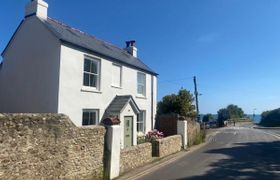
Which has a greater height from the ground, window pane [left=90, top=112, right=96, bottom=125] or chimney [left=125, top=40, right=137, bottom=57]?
chimney [left=125, top=40, right=137, bottom=57]

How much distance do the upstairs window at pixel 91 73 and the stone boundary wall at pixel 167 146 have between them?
16.1 feet

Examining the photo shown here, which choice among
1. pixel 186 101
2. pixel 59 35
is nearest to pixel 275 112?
pixel 186 101

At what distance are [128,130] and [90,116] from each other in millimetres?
3107

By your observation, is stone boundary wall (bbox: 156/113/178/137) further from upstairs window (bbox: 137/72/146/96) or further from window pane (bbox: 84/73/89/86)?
window pane (bbox: 84/73/89/86)

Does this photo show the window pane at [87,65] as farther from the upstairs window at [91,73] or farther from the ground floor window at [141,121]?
the ground floor window at [141,121]

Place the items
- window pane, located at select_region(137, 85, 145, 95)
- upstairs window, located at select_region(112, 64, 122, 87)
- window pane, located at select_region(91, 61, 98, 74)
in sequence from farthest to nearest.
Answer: window pane, located at select_region(137, 85, 145, 95), upstairs window, located at select_region(112, 64, 122, 87), window pane, located at select_region(91, 61, 98, 74)

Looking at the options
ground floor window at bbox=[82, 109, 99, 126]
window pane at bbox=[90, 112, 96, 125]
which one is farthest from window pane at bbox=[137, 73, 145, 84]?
window pane at bbox=[90, 112, 96, 125]

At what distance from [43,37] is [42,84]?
99.6 inches

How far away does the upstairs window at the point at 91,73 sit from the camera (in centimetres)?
1658

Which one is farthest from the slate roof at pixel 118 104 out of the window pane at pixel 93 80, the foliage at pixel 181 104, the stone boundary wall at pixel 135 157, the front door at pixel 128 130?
the foliage at pixel 181 104

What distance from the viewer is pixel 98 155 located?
11.0 m

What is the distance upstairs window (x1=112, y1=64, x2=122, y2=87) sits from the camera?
1930 cm

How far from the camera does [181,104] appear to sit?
28.4 meters

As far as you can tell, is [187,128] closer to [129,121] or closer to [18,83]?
[129,121]
